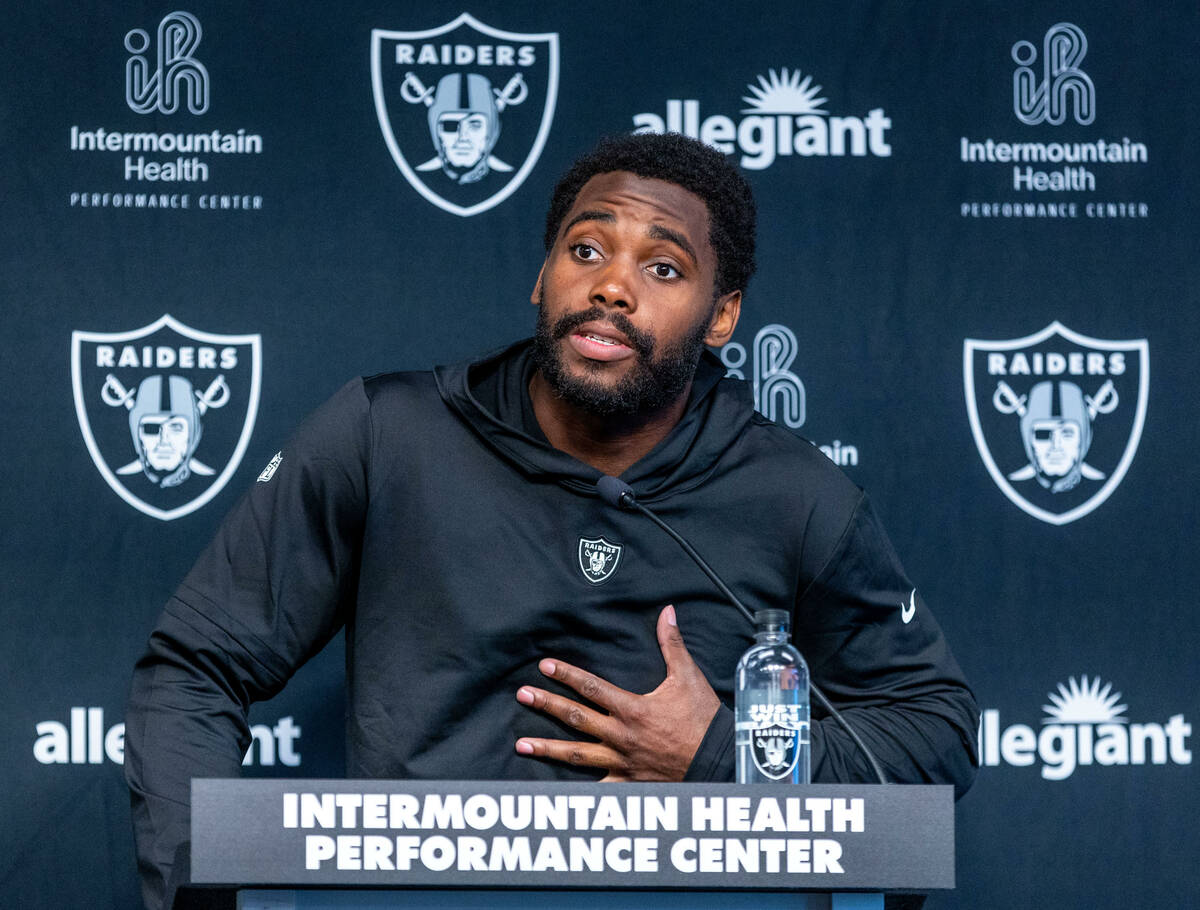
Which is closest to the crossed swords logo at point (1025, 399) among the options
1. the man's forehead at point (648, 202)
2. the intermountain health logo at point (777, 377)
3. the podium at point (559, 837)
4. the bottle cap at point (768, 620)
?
the intermountain health logo at point (777, 377)

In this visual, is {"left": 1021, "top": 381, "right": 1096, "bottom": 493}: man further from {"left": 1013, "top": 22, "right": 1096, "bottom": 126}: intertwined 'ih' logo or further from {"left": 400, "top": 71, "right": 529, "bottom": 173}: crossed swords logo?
{"left": 400, "top": 71, "right": 529, "bottom": 173}: crossed swords logo

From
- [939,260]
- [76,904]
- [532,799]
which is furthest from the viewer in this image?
[939,260]

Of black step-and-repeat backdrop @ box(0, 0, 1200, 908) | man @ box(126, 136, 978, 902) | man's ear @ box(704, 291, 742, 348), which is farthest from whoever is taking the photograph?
black step-and-repeat backdrop @ box(0, 0, 1200, 908)

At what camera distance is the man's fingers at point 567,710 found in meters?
1.62

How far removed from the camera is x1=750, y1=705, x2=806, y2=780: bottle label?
1330mm

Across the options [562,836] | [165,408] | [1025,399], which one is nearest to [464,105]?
[165,408]

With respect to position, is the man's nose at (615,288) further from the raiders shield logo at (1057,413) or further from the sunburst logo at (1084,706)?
the sunburst logo at (1084,706)

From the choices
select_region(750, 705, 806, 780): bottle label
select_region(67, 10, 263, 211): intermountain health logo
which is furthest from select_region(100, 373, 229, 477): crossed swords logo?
select_region(750, 705, 806, 780): bottle label

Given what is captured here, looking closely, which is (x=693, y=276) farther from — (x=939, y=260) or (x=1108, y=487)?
(x=1108, y=487)

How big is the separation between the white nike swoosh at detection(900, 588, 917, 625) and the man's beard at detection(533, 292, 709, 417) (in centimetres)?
44

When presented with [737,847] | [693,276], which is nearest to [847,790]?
[737,847]

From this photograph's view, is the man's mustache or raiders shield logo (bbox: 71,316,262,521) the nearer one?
the man's mustache

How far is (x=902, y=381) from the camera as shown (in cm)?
232

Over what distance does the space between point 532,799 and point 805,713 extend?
440 millimetres
